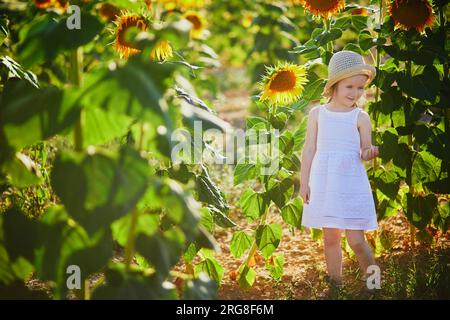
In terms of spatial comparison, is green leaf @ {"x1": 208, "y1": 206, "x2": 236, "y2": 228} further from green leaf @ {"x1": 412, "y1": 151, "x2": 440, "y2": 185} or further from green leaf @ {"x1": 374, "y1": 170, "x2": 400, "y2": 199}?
green leaf @ {"x1": 412, "y1": 151, "x2": 440, "y2": 185}

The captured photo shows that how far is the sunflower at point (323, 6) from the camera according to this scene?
258cm

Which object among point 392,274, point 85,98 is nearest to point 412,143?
point 392,274

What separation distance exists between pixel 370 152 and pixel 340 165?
0.14 metres

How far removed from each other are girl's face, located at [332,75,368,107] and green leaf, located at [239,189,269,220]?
583 mm

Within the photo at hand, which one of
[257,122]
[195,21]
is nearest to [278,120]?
[257,122]

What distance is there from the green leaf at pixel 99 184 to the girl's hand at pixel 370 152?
131 centimetres

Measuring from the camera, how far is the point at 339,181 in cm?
256

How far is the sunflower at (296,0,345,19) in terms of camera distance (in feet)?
8.46

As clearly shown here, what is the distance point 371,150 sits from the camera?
8.35 ft

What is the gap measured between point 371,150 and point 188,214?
4.08 ft

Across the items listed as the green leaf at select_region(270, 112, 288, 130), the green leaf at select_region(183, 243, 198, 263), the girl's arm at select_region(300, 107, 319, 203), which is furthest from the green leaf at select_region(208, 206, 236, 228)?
the green leaf at select_region(270, 112, 288, 130)

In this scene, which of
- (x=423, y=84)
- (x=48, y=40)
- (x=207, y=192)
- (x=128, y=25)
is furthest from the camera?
(x=423, y=84)

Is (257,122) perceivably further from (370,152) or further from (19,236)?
(19,236)
